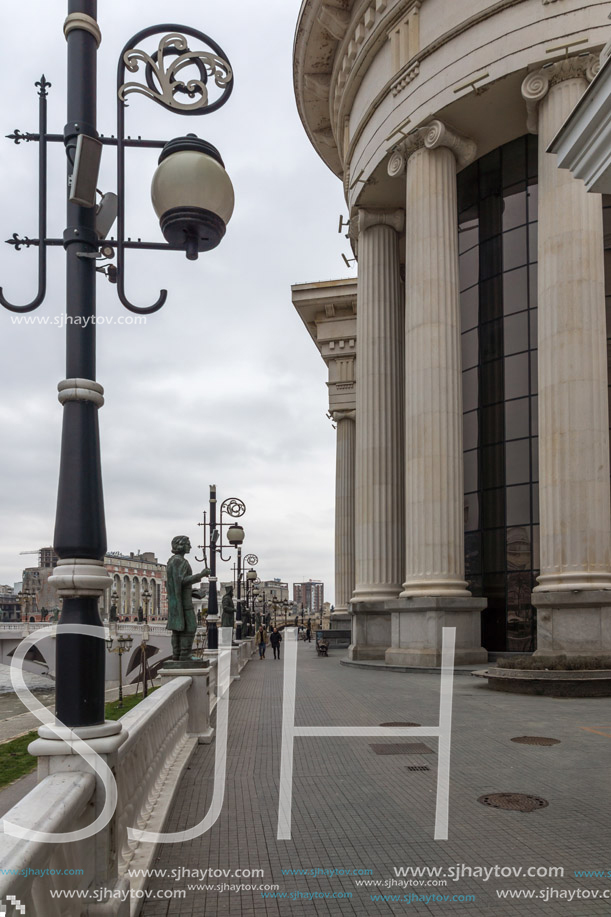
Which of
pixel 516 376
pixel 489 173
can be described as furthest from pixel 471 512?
pixel 489 173

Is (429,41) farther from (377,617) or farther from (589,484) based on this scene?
(377,617)

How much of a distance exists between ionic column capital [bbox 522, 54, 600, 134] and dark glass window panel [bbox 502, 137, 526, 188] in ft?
11.6

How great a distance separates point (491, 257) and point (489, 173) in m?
3.10

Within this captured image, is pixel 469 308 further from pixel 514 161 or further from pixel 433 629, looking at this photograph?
pixel 433 629

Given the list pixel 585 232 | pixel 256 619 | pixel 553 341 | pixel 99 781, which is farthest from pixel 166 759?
pixel 256 619

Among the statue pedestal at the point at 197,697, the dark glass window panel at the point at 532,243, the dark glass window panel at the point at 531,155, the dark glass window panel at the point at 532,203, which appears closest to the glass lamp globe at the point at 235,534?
the dark glass window panel at the point at 532,243

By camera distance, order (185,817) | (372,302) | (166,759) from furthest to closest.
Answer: (372,302), (166,759), (185,817)

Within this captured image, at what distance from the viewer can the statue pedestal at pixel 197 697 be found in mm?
10625

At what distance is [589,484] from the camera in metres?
20.8

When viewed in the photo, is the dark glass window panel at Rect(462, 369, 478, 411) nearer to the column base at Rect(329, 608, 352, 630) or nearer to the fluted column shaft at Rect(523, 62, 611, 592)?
the fluted column shaft at Rect(523, 62, 611, 592)

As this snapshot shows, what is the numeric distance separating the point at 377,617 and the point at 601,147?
933 inches

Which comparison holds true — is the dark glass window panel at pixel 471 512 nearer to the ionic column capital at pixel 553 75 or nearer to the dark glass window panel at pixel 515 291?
the dark glass window panel at pixel 515 291

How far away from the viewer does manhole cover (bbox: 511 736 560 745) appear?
34.4 ft

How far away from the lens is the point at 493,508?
89.9ft
